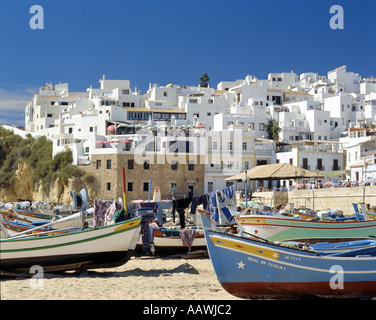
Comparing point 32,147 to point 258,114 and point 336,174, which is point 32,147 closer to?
point 258,114

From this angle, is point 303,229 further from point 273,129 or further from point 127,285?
point 273,129

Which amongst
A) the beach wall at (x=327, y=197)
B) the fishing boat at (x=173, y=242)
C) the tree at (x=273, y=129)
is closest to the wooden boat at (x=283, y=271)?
the fishing boat at (x=173, y=242)

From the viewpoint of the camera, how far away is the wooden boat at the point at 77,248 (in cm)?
1144

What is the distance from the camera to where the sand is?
32.1 ft

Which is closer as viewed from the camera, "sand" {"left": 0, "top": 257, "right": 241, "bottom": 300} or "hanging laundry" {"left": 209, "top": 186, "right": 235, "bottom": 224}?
"sand" {"left": 0, "top": 257, "right": 241, "bottom": 300}

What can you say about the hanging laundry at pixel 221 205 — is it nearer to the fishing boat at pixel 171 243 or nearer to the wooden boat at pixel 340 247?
the fishing boat at pixel 171 243

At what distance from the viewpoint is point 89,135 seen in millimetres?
47781

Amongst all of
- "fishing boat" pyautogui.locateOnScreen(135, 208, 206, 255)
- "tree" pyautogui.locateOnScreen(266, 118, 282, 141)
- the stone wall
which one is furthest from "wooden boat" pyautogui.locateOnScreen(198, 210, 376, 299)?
"tree" pyautogui.locateOnScreen(266, 118, 282, 141)

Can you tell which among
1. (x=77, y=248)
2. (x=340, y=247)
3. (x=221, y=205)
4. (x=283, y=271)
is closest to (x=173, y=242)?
(x=221, y=205)

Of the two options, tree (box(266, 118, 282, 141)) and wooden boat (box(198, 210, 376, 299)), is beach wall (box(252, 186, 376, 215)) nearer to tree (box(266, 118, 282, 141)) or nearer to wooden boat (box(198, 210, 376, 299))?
wooden boat (box(198, 210, 376, 299))

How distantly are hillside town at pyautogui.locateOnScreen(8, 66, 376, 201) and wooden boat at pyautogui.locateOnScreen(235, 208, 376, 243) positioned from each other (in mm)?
17455

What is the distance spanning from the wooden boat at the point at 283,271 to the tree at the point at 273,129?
40.4 m
